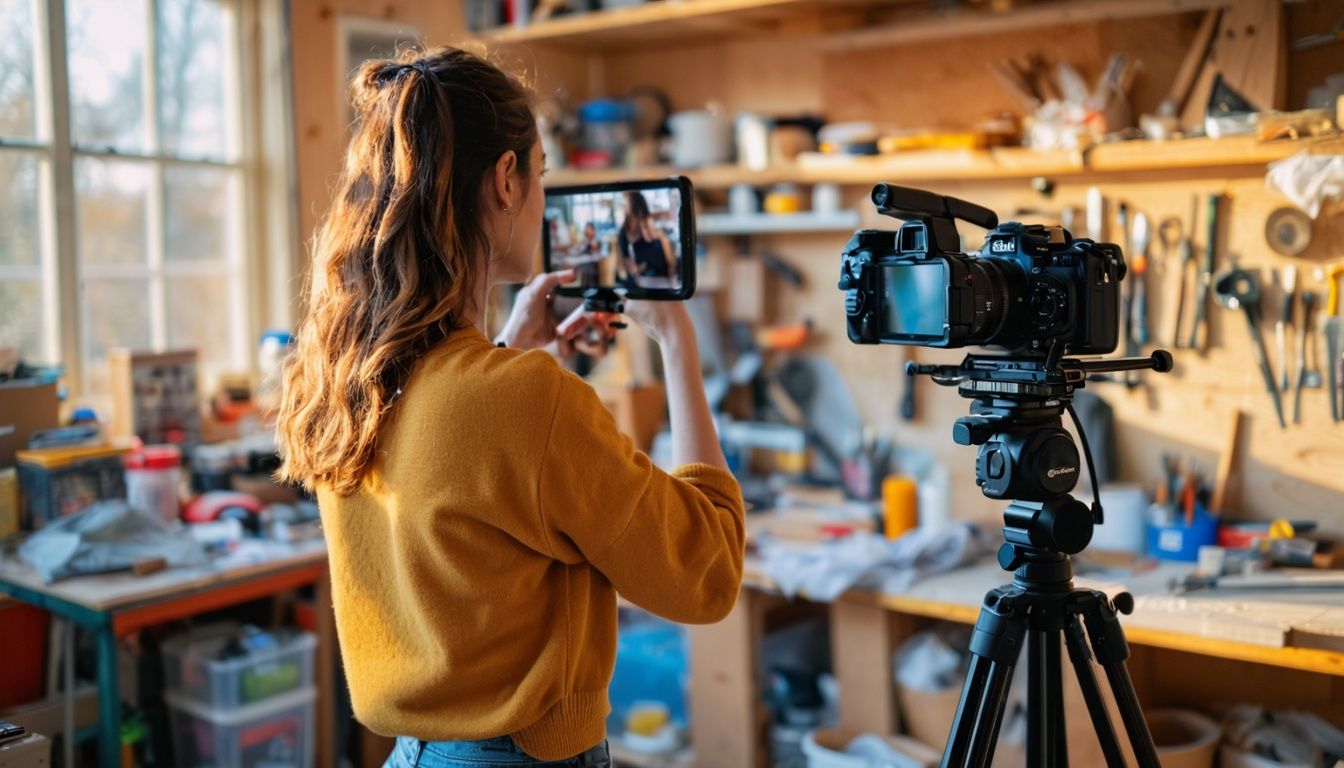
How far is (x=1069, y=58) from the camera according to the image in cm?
252

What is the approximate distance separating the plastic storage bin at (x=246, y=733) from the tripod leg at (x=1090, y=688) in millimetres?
1621

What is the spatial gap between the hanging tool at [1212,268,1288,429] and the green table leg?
7.14ft

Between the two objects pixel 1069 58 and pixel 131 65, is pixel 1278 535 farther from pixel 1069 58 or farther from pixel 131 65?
pixel 131 65

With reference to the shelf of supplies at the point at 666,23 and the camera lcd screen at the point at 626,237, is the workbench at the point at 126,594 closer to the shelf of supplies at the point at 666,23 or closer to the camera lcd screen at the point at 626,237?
the camera lcd screen at the point at 626,237

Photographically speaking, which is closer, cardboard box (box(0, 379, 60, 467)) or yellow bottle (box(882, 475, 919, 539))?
cardboard box (box(0, 379, 60, 467))

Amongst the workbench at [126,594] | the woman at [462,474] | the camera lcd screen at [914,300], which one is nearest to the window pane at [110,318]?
the workbench at [126,594]

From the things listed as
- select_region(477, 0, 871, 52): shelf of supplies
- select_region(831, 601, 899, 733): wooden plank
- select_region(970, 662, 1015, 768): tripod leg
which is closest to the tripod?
select_region(970, 662, 1015, 768): tripod leg

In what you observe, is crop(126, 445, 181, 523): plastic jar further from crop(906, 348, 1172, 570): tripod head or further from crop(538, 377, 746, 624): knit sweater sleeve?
crop(906, 348, 1172, 570): tripod head

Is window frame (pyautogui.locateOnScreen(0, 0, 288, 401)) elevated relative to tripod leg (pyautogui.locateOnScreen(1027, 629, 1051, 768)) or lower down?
elevated

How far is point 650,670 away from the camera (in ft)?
9.11

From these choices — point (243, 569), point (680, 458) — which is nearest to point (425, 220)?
point (680, 458)

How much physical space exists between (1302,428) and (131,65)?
2.66 m

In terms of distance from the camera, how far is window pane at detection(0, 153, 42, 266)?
2547 mm

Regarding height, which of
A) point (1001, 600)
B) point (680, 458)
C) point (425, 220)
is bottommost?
point (1001, 600)
